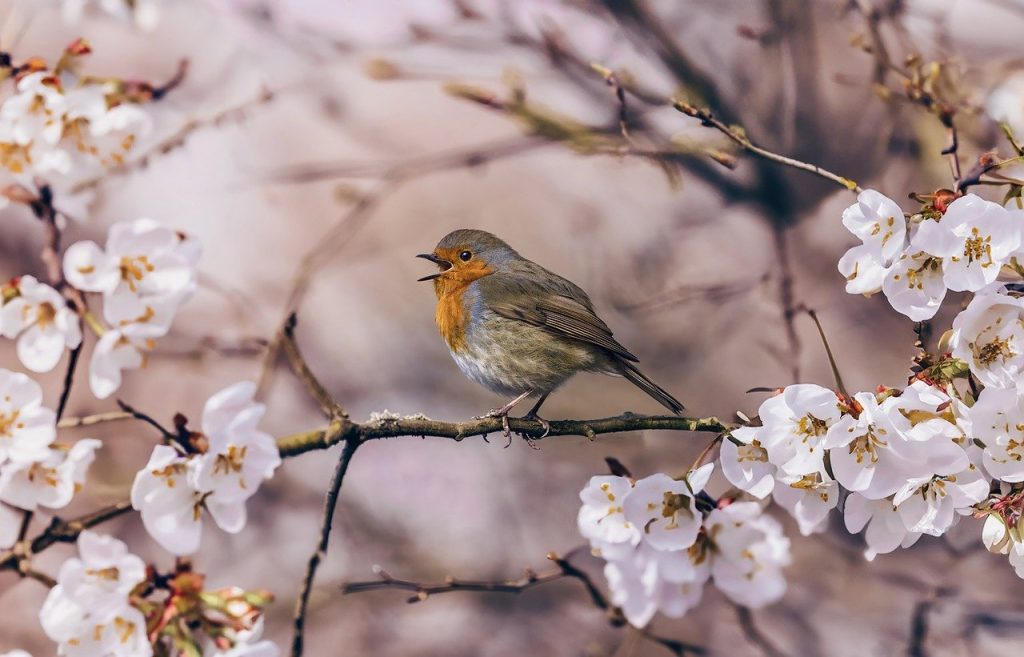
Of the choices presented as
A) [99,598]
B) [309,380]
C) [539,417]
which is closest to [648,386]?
[539,417]

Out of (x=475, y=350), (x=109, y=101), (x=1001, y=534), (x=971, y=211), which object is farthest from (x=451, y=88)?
(x=1001, y=534)

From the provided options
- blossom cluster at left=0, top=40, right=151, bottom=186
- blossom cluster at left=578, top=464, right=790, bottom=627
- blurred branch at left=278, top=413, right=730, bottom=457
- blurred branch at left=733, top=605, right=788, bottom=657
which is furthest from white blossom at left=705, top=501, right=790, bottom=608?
blossom cluster at left=0, top=40, right=151, bottom=186

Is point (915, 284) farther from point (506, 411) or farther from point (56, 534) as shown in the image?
point (56, 534)

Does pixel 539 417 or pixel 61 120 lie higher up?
pixel 61 120

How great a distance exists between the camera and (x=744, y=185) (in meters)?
1.59

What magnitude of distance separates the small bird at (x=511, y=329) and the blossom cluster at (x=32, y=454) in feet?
1.69

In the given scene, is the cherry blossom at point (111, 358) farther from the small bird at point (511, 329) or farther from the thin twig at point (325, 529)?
the small bird at point (511, 329)

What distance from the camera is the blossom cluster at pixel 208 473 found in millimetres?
871

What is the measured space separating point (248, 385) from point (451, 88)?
788 millimetres

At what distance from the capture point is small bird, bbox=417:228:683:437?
49.3 inches

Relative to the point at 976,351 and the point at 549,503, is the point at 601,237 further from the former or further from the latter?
the point at 976,351

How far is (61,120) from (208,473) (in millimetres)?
449

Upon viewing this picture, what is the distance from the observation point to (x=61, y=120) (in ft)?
3.26

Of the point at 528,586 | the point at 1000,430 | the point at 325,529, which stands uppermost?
the point at 1000,430
